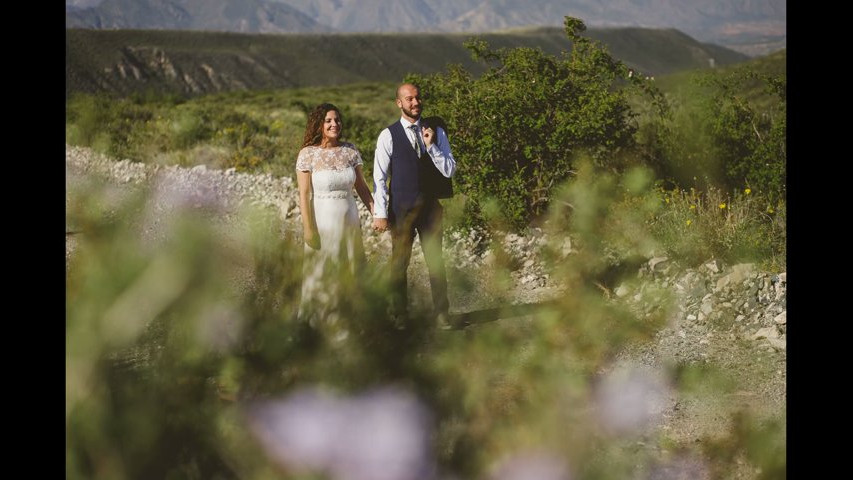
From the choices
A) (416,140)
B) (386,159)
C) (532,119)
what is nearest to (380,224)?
(386,159)

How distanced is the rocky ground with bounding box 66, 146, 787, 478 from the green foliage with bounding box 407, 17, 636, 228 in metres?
0.90

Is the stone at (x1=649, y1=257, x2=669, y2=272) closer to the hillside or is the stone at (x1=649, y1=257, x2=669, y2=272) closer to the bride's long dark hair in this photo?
the bride's long dark hair

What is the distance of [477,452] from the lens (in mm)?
1117

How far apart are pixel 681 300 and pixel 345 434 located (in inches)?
149

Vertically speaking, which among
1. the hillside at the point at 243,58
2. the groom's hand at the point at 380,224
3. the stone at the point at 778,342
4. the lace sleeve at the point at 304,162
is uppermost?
the hillside at the point at 243,58

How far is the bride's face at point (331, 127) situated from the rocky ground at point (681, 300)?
48 centimetres

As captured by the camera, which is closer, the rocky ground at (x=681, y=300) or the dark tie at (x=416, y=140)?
the rocky ground at (x=681, y=300)

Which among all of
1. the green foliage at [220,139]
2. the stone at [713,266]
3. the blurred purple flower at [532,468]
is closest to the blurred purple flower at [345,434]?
the blurred purple flower at [532,468]

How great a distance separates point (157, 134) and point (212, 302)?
14.8m

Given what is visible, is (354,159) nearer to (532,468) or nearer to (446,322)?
(446,322)

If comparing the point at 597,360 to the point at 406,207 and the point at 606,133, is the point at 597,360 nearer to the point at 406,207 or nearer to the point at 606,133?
the point at 406,207

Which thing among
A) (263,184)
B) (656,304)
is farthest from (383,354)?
(263,184)

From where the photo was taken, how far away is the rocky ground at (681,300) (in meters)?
1.12

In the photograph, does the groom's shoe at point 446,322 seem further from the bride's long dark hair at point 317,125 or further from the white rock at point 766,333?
the white rock at point 766,333
